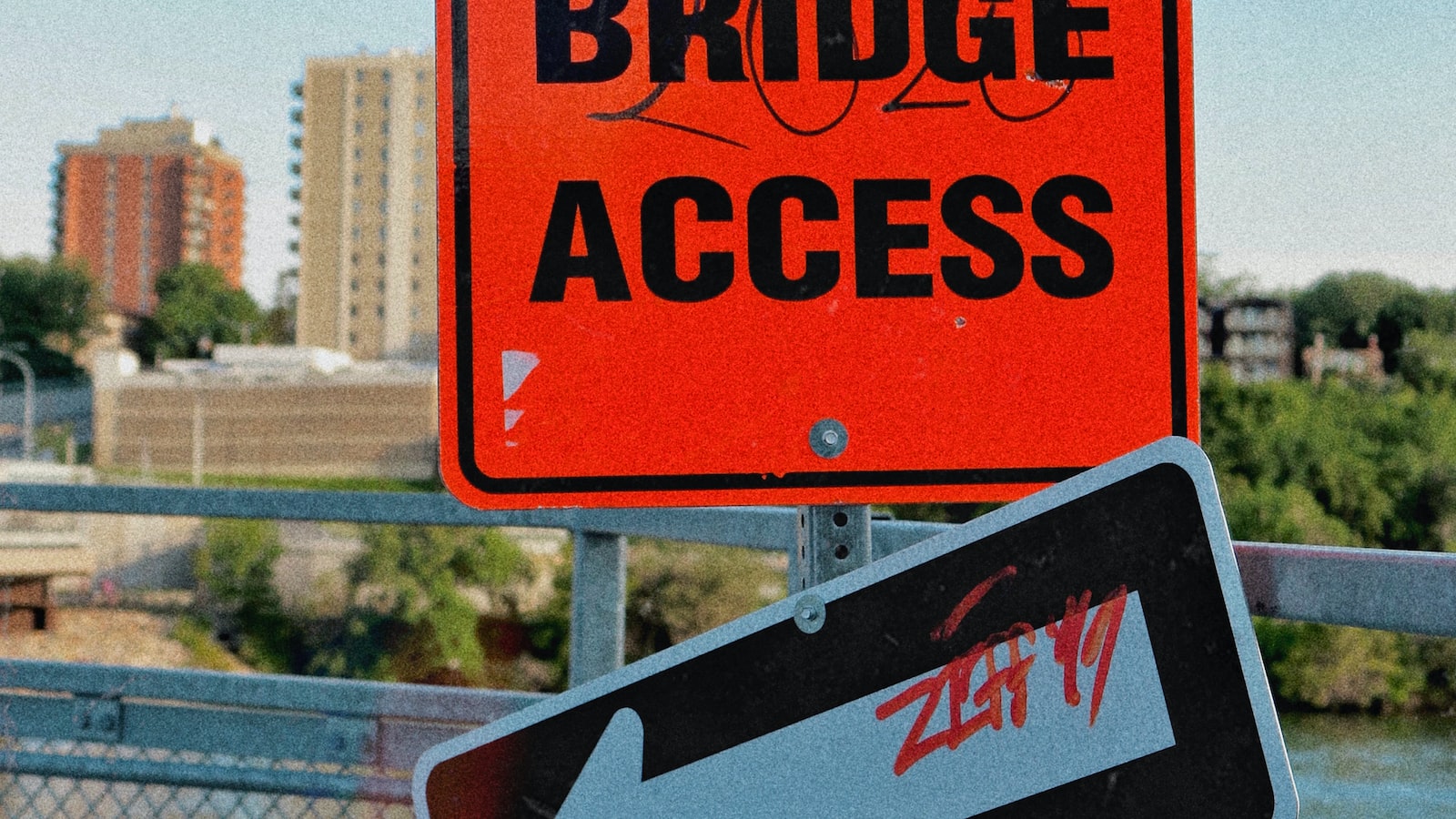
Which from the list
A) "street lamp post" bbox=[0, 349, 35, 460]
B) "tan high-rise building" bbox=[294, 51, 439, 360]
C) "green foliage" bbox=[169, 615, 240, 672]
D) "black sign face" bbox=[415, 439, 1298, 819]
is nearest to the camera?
"black sign face" bbox=[415, 439, 1298, 819]

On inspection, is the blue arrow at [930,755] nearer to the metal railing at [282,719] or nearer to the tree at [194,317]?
the metal railing at [282,719]

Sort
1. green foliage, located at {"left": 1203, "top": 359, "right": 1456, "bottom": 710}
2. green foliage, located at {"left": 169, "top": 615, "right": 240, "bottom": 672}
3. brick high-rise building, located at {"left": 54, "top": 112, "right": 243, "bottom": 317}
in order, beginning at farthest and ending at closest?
brick high-rise building, located at {"left": 54, "top": 112, "right": 243, "bottom": 317}
green foliage, located at {"left": 169, "top": 615, "right": 240, "bottom": 672}
green foliage, located at {"left": 1203, "top": 359, "right": 1456, "bottom": 710}

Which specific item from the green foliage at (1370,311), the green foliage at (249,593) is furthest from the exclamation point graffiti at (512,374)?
the green foliage at (1370,311)

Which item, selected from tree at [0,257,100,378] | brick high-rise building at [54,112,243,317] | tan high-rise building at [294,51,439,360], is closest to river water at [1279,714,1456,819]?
tree at [0,257,100,378]

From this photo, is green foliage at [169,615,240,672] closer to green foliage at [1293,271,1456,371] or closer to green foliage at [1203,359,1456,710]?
green foliage at [1203,359,1456,710]

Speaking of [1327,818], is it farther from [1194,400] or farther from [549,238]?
[549,238]

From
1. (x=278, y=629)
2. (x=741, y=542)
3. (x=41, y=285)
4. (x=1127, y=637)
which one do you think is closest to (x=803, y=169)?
(x=1127, y=637)

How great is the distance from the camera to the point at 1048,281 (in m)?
1.42

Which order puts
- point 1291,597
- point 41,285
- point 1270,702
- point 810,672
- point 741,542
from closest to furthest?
point 1270,702, point 810,672, point 1291,597, point 741,542, point 41,285

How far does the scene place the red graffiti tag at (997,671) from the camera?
1188mm

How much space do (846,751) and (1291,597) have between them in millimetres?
546

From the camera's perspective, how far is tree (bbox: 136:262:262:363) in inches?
3846

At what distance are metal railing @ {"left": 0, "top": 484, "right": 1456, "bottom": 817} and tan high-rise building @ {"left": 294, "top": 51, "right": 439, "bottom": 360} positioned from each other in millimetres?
88954

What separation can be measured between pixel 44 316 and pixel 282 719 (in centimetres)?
8962
